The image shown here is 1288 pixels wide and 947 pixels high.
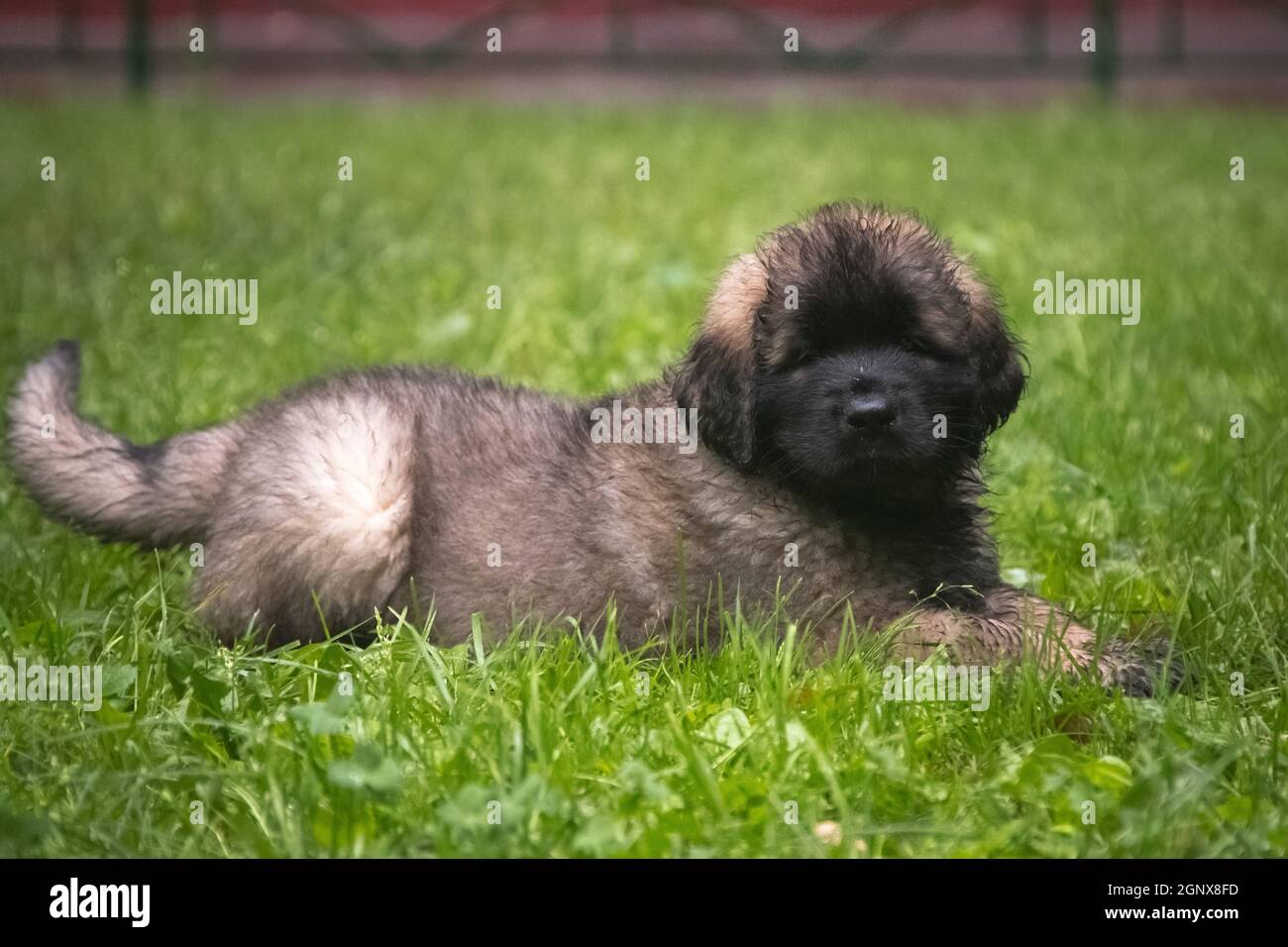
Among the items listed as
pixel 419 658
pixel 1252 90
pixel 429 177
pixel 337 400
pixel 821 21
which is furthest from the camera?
pixel 821 21

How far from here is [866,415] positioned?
3248mm

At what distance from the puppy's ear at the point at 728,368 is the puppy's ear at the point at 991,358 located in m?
0.49

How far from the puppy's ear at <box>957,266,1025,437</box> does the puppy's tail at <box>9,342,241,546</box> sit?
5.91 ft

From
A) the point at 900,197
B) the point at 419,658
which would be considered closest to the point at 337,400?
the point at 419,658

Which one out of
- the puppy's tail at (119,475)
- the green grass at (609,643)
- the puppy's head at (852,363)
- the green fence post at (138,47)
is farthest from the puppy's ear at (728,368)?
the green fence post at (138,47)

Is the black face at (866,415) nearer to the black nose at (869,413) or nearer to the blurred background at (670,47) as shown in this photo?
the black nose at (869,413)

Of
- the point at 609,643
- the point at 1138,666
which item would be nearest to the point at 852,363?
the point at 609,643

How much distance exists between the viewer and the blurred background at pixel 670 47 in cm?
1848

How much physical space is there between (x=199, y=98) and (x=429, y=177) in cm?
673

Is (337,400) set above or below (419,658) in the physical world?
above

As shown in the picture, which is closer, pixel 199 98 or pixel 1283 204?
pixel 1283 204

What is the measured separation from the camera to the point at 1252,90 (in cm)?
1808

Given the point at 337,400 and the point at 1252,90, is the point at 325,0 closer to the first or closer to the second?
the point at 1252,90

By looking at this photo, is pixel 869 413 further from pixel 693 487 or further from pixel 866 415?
pixel 693 487
